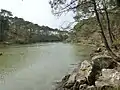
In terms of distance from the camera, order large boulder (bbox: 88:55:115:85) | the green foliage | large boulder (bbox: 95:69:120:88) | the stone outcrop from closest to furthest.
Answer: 1. large boulder (bbox: 95:69:120:88)
2. the stone outcrop
3. large boulder (bbox: 88:55:115:85)
4. the green foliage

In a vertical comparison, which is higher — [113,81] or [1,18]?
[1,18]

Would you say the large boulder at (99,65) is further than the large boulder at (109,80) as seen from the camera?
Yes

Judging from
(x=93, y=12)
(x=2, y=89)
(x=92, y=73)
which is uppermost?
(x=93, y=12)

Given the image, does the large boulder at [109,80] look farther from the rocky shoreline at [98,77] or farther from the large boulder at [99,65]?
the large boulder at [99,65]

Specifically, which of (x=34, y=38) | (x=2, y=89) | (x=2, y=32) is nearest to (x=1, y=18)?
(x=2, y=32)

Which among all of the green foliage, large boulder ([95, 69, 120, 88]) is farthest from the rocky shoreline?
the green foliage

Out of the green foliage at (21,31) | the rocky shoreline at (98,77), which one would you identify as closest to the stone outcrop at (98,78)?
the rocky shoreline at (98,77)

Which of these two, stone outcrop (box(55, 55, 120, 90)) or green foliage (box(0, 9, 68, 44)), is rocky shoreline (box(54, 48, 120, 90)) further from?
green foliage (box(0, 9, 68, 44))

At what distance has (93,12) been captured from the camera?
45.5 feet

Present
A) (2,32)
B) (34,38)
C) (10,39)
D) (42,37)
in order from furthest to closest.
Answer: (42,37), (34,38), (10,39), (2,32)

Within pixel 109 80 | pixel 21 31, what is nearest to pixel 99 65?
pixel 109 80

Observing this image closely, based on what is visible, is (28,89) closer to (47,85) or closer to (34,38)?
(47,85)

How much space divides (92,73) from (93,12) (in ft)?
13.4

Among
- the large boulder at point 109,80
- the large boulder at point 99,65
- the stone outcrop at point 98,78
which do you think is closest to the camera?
the large boulder at point 109,80
